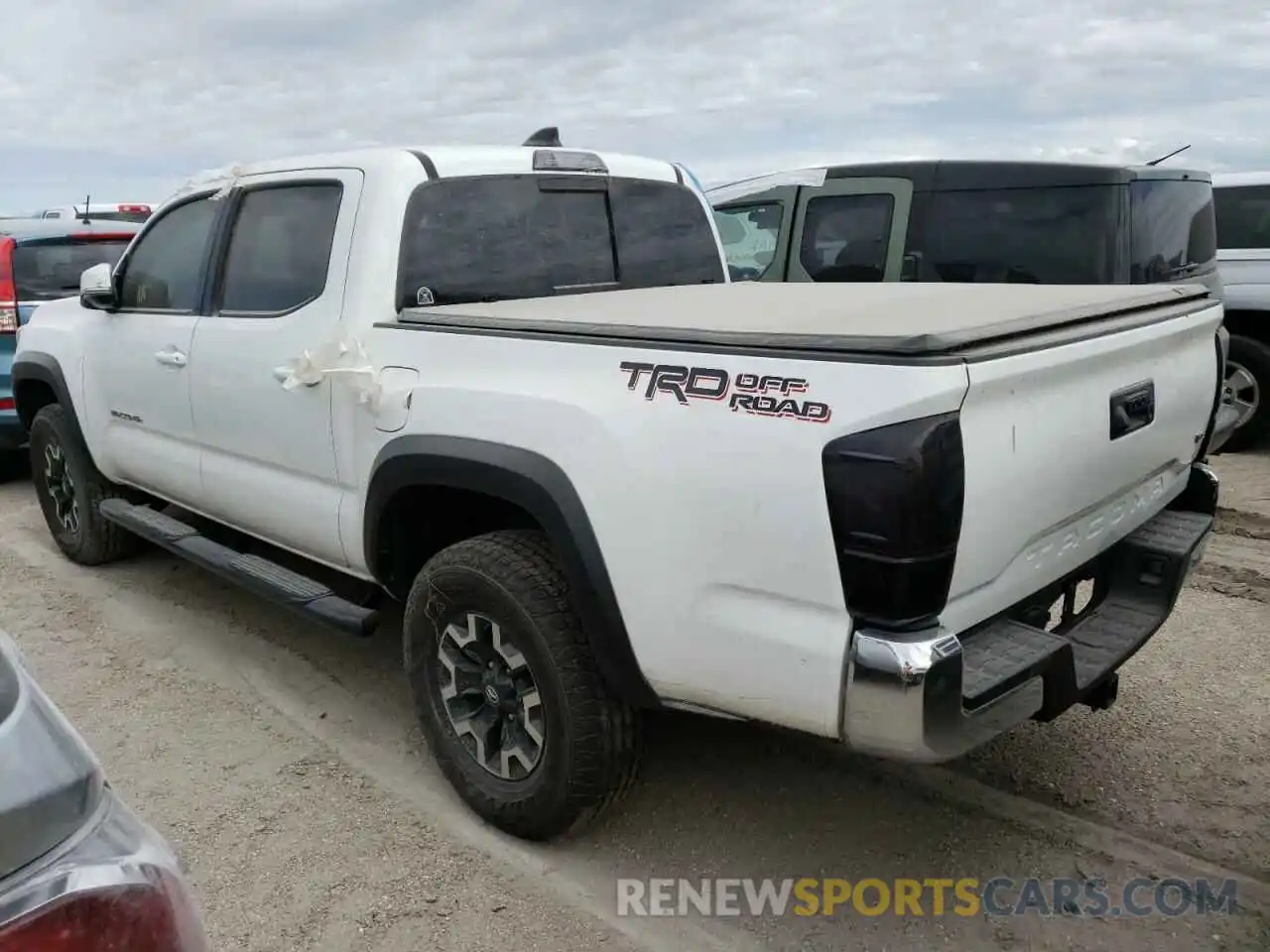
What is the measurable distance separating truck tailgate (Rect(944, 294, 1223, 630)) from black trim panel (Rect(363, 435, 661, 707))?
0.77m

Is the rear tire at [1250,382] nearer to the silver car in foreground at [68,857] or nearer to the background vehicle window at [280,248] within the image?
the background vehicle window at [280,248]

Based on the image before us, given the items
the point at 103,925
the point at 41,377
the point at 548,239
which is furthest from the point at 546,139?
the point at 103,925

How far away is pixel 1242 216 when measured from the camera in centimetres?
749

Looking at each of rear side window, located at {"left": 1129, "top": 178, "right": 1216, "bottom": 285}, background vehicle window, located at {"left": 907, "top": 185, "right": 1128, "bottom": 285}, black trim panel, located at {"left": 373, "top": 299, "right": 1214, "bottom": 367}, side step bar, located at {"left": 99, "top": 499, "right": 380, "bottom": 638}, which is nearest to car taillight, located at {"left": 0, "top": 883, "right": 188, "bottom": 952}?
black trim panel, located at {"left": 373, "top": 299, "right": 1214, "bottom": 367}

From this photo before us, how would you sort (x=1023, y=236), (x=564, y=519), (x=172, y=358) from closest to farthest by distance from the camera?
(x=564, y=519)
(x=172, y=358)
(x=1023, y=236)

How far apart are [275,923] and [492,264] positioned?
2.10 metres

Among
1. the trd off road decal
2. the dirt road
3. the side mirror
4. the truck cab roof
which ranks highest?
the truck cab roof

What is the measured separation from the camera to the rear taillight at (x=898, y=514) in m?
1.93

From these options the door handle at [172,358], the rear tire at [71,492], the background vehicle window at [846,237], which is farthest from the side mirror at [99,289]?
the background vehicle window at [846,237]

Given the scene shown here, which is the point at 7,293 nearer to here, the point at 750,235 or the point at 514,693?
the point at 750,235

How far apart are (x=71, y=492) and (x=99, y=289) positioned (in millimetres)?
1370

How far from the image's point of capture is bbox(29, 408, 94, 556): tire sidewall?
4984 mm

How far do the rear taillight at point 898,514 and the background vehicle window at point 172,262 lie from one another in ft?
9.66

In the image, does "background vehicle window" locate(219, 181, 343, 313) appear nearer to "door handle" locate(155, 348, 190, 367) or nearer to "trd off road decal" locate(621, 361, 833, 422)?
"door handle" locate(155, 348, 190, 367)
